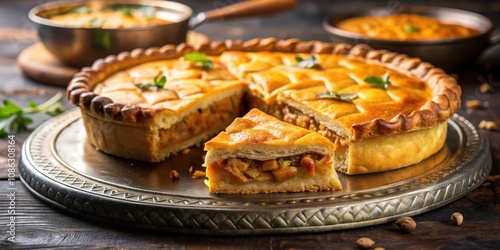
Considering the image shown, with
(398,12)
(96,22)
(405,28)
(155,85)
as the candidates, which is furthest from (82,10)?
(398,12)

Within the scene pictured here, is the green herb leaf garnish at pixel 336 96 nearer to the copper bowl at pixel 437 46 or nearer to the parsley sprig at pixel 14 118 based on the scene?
the copper bowl at pixel 437 46

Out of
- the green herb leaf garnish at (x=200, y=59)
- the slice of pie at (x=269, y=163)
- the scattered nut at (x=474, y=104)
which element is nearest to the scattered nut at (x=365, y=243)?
the slice of pie at (x=269, y=163)

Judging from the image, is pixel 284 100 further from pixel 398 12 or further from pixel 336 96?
pixel 398 12

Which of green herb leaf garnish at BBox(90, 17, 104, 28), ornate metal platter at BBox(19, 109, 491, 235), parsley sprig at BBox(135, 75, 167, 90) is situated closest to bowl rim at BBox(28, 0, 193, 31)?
green herb leaf garnish at BBox(90, 17, 104, 28)

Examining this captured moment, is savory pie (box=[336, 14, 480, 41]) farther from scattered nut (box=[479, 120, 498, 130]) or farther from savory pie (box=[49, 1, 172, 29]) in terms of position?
savory pie (box=[49, 1, 172, 29])

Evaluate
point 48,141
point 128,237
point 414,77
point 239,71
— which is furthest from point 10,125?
point 414,77

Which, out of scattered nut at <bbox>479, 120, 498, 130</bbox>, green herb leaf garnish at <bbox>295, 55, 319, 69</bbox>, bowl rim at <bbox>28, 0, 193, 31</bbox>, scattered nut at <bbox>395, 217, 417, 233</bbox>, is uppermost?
green herb leaf garnish at <bbox>295, 55, 319, 69</bbox>
